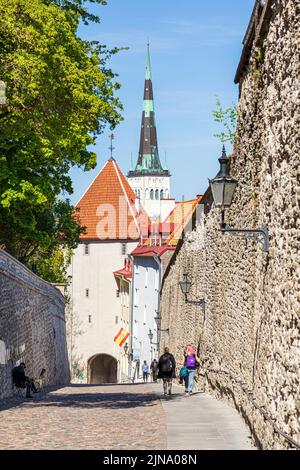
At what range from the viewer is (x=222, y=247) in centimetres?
2186

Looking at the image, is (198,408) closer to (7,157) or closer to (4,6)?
(4,6)

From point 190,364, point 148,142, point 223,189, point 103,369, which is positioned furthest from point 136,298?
point 148,142

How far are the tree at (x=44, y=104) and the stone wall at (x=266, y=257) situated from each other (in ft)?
17.4

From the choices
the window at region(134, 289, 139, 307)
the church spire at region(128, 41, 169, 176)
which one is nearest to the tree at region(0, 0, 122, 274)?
the window at region(134, 289, 139, 307)

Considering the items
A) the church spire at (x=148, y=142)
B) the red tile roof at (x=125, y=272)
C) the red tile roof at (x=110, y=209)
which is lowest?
the red tile roof at (x=125, y=272)

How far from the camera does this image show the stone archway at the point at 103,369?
8950 centimetres

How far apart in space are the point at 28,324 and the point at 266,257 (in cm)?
2413

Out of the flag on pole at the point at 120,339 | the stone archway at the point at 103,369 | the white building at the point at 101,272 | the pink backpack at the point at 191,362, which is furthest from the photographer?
the stone archway at the point at 103,369

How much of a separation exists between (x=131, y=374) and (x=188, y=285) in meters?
49.9

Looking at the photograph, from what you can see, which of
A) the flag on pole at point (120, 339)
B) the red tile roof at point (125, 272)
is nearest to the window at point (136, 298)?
the red tile roof at point (125, 272)

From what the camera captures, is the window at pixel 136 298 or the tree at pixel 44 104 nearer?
the tree at pixel 44 104

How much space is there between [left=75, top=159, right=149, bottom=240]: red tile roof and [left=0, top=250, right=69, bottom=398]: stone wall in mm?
39959

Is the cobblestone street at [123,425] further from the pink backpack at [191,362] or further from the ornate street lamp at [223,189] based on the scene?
the ornate street lamp at [223,189]

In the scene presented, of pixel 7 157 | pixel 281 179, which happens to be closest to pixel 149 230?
pixel 7 157
